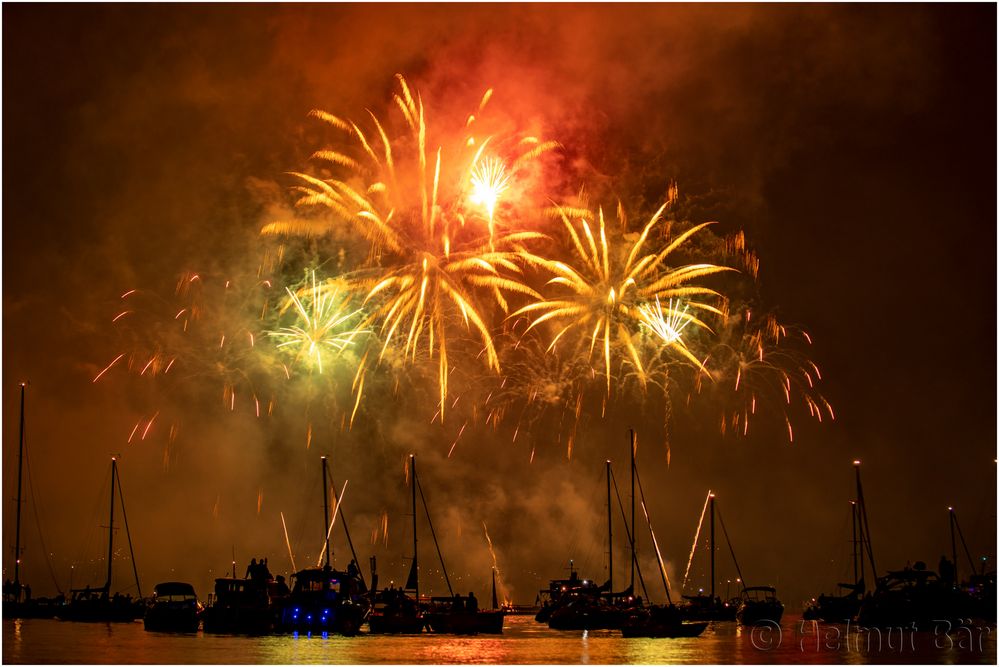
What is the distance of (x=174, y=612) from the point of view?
7394cm

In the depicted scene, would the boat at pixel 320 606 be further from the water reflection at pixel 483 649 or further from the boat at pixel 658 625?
the boat at pixel 658 625

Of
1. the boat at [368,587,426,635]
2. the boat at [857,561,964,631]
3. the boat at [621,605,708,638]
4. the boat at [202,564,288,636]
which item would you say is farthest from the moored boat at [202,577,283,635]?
the boat at [857,561,964,631]

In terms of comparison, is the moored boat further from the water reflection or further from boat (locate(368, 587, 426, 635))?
boat (locate(368, 587, 426, 635))

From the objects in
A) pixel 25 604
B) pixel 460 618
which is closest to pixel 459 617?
pixel 460 618

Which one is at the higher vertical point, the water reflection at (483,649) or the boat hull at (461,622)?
the boat hull at (461,622)

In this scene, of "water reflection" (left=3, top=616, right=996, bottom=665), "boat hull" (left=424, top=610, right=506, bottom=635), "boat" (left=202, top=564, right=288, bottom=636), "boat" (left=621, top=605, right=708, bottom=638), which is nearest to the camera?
"water reflection" (left=3, top=616, right=996, bottom=665)

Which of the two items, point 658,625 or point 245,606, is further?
point 658,625

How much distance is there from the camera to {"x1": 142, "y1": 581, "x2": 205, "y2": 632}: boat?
73438mm

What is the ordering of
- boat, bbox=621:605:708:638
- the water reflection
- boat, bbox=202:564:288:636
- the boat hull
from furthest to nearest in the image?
the boat hull
boat, bbox=621:605:708:638
boat, bbox=202:564:288:636
the water reflection

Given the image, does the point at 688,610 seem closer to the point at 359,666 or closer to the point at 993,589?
the point at 993,589

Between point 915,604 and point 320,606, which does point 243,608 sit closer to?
point 320,606

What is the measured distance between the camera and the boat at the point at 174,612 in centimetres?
7344

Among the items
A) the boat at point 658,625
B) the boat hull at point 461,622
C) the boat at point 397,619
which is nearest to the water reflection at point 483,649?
the boat at point 658,625

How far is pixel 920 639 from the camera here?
224 feet
